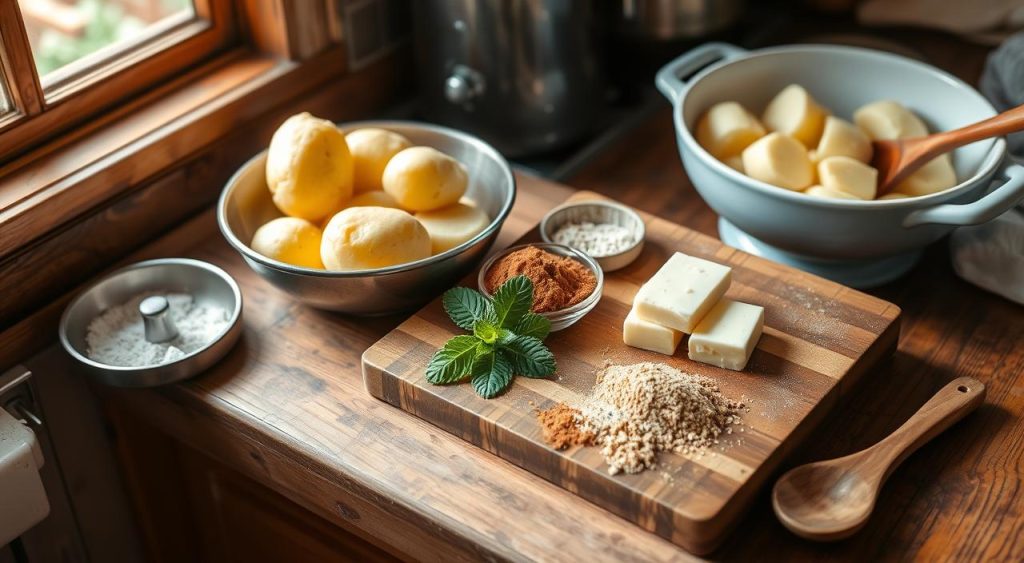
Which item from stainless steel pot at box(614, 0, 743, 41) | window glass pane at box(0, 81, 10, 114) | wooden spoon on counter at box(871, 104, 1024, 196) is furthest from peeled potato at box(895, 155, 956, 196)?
window glass pane at box(0, 81, 10, 114)

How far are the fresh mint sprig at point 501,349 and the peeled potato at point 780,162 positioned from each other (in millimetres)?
281

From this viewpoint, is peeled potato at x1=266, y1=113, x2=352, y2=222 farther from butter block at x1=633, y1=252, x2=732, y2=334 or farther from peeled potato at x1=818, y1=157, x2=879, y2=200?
peeled potato at x1=818, y1=157, x2=879, y2=200

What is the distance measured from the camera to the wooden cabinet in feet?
3.22

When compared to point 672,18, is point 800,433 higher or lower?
lower

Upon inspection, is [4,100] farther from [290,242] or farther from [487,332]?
[487,332]

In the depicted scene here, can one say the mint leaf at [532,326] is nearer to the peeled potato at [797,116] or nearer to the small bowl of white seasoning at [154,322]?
the small bowl of white seasoning at [154,322]

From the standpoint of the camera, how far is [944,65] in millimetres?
1405

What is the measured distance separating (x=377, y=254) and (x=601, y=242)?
232mm

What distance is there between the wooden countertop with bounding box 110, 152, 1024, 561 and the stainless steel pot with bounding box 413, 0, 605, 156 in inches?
7.0

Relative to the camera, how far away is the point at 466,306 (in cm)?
89

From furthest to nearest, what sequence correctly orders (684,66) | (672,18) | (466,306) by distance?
1. (672,18)
2. (684,66)
3. (466,306)

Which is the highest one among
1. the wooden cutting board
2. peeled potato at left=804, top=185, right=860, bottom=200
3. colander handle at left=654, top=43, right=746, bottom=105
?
colander handle at left=654, top=43, right=746, bottom=105

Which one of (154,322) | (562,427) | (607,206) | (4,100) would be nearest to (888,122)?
(607,206)

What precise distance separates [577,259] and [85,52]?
0.56 metres
